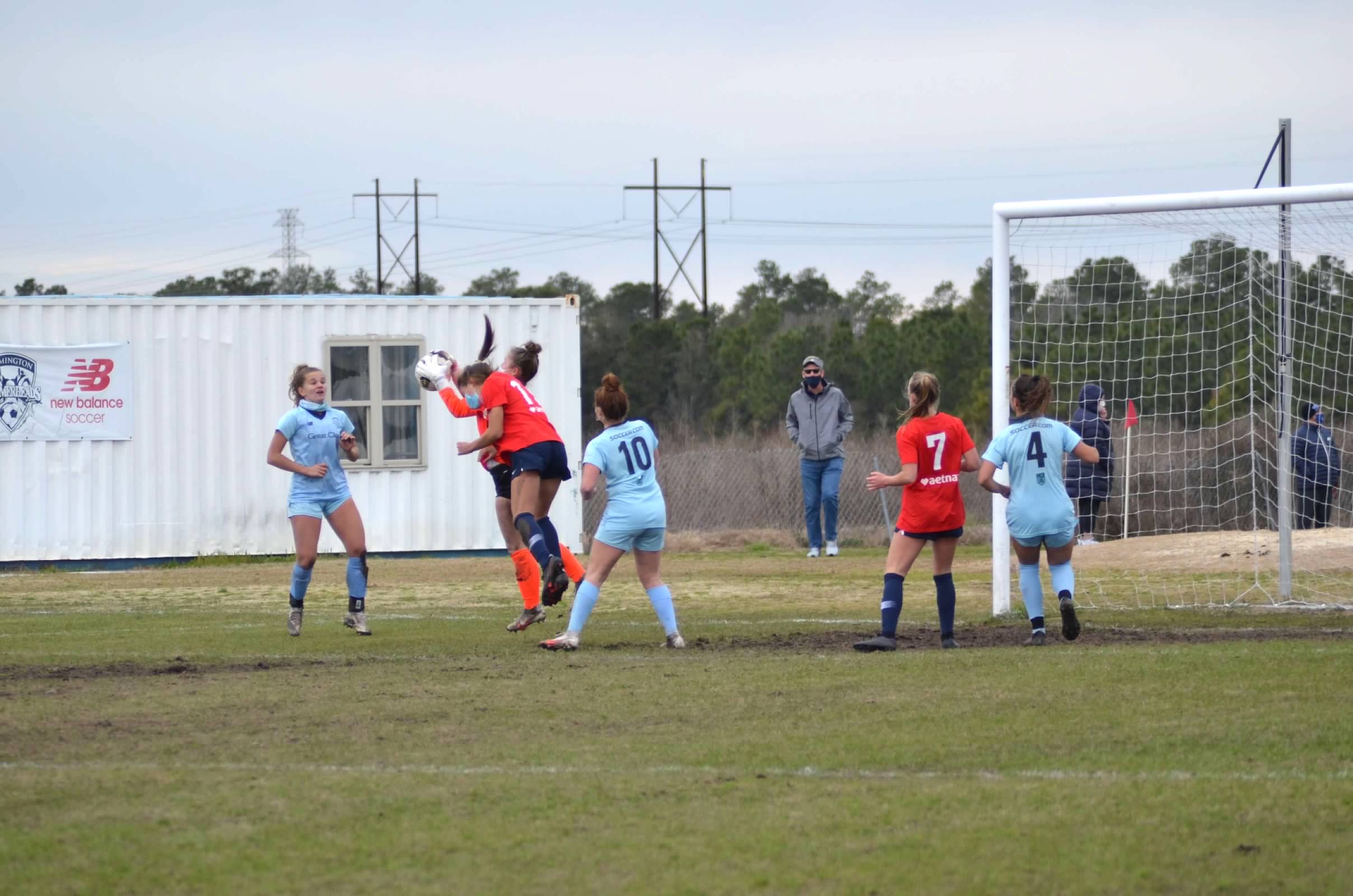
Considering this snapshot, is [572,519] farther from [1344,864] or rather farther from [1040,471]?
[1344,864]

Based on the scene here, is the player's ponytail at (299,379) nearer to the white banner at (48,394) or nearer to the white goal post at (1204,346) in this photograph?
the white goal post at (1204,346)

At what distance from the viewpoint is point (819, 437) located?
17.7 metres

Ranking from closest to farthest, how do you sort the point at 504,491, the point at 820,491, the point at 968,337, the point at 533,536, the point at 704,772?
the point at 704,772 < the point at 533,536 < the point at 504,491 < the point at 820,491 < the point at 968,337

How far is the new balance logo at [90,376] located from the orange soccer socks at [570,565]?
1120 centimetres

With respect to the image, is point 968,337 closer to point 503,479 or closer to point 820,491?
point 820,491

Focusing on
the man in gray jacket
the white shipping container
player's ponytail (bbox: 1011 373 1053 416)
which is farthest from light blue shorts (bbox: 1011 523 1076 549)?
the white shipping container

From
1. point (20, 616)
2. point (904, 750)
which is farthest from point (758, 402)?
point (904, 750)

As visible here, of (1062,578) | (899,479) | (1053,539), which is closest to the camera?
(899,479)

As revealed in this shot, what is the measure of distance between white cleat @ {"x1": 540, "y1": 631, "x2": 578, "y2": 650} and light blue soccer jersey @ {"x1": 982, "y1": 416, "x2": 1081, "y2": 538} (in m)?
2.86

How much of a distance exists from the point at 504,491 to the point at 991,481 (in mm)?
4074

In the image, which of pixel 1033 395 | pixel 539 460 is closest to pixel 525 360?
pixel 539 460

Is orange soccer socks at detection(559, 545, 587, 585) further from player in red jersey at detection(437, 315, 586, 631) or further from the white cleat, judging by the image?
the white cleat

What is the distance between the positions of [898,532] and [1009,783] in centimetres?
444

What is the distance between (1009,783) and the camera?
5539 millimetres
